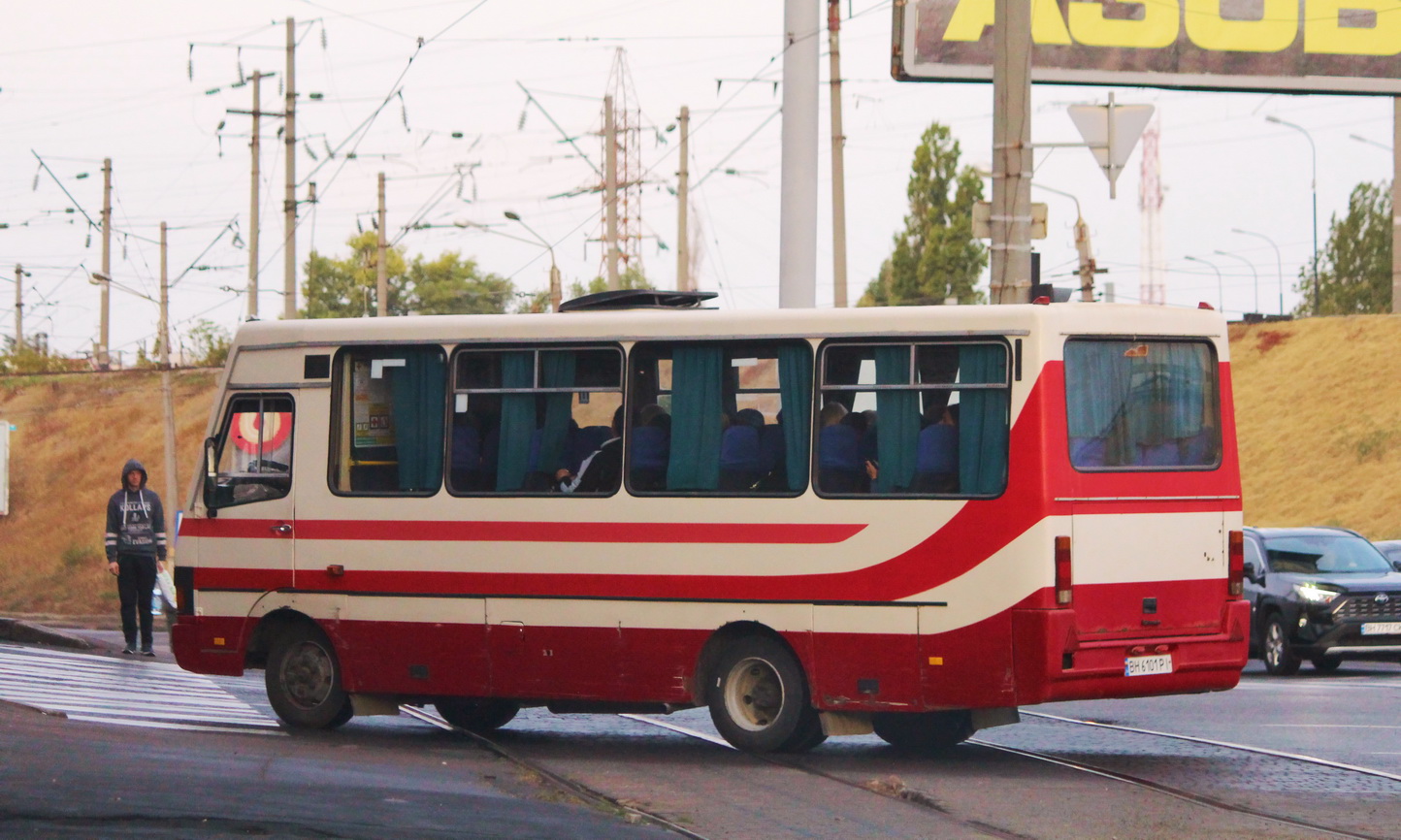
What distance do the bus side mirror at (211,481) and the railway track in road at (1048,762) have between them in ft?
8.00

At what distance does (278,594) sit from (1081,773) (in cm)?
567

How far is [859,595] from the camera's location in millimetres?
11570

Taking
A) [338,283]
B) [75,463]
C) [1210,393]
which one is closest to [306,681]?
[1210,393]

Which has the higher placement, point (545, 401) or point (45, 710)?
point (545, 401)

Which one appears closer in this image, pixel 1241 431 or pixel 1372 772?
pixel 1372 772

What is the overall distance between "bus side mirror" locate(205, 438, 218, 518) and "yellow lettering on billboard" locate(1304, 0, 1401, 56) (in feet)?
76.8

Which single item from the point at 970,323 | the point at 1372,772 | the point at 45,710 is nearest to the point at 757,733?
the point at 970,323

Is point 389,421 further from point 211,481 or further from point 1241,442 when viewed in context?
point 1241,442

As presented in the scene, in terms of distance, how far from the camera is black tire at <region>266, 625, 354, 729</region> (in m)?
13.4

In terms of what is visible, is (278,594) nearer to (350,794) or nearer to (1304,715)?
(350,794)

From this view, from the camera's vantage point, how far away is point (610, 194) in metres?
45.4

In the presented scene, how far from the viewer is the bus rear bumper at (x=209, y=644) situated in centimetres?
1365

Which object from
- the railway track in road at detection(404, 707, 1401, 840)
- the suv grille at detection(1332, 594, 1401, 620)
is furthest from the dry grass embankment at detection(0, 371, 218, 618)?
the railway track in road at detection(404, 707, 1401, 840)

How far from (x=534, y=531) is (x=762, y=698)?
185 centimetres
